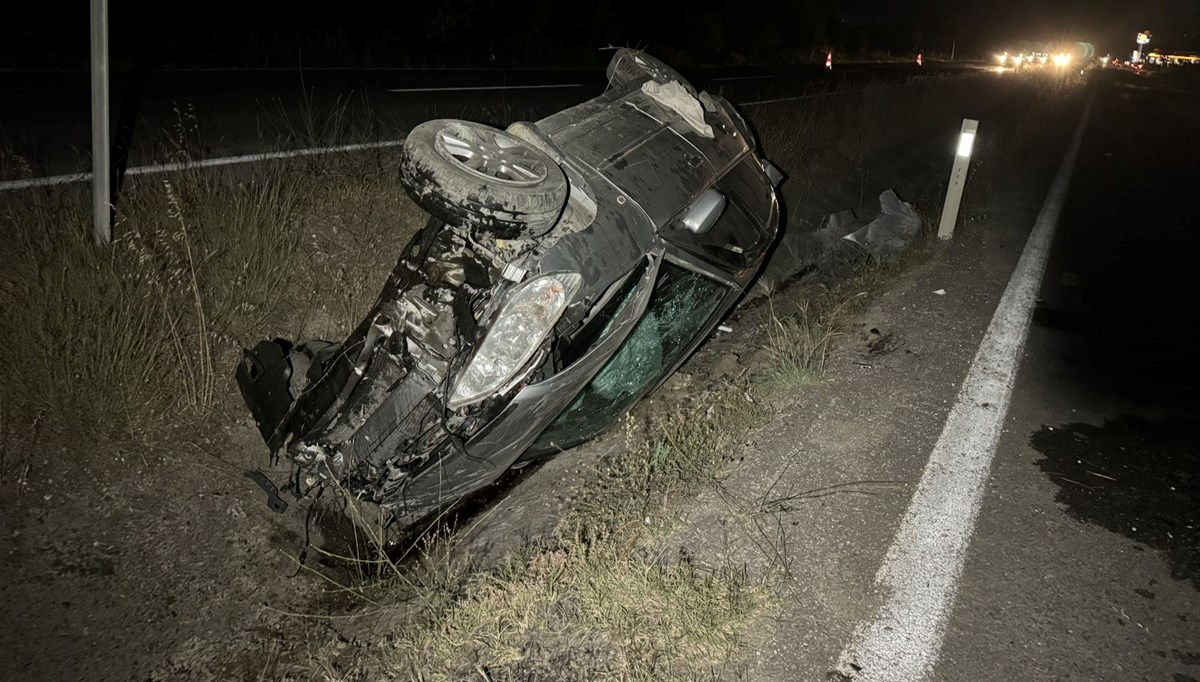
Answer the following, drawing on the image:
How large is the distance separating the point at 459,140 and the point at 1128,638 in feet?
9.62

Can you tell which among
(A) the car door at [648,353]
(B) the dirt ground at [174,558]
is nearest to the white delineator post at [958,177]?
(B) the dirt ground at [174,558]

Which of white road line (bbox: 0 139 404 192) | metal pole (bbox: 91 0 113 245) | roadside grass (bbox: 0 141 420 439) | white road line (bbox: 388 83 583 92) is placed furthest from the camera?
white road line (bbox: 388 83 583 92)

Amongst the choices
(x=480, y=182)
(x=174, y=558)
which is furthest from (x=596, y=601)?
(x=174, y=558)

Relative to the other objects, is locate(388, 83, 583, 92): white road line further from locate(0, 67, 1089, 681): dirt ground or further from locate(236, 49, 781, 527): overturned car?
locate(236, 49, 781, 527): overturned car

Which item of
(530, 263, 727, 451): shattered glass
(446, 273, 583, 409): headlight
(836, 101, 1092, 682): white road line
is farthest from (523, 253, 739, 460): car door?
(836, 101, 1092, 682): white road line

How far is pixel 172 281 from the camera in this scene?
4258mm

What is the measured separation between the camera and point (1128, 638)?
97.9 inches

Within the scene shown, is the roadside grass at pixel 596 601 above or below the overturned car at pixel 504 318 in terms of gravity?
below

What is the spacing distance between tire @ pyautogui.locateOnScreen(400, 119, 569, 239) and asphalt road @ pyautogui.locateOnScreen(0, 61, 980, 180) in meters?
2.96

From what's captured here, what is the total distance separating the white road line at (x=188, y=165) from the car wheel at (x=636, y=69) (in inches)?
92.0

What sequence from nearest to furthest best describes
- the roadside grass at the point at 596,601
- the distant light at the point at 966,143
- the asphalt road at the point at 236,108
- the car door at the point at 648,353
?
the roadside grass at the point at 596,601, the car door at the point at 648,353, the asphalt road at the point at 236,108, the distant light at the point at 966,143

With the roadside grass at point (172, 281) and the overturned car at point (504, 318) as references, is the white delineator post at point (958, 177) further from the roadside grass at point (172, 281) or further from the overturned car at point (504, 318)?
the roadside grass at point (172, 281)

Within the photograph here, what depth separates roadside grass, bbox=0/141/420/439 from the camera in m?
3.71

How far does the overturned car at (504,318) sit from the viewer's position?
9.39 feet
